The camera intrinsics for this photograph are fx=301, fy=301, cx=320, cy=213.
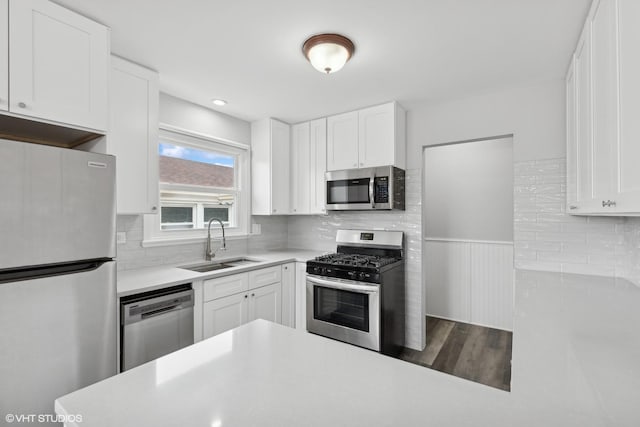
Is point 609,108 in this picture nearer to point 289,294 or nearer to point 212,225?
point 289,294

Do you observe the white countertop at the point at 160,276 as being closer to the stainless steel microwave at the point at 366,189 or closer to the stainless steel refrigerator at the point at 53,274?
the stainless steel refrigerator at the point at 53,274

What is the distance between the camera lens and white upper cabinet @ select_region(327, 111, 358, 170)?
10.1 ft

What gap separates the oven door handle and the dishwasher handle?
3.70 ft

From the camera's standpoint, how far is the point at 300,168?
351cm

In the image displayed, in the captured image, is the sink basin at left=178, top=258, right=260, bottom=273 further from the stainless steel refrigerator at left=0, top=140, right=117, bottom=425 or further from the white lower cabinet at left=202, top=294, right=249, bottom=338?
the stainless steel refrigerator at left=0, top=140, right=117, bottom=425

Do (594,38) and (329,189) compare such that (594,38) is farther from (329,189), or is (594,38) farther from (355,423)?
(329,189)

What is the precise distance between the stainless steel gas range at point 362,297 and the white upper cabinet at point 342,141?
84 centimetres

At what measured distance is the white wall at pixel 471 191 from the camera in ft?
11.8

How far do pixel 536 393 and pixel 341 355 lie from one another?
1.63ft

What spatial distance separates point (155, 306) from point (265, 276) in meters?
1.06

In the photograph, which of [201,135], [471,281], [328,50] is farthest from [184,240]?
[471,281]

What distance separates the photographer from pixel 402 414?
0.65 meters

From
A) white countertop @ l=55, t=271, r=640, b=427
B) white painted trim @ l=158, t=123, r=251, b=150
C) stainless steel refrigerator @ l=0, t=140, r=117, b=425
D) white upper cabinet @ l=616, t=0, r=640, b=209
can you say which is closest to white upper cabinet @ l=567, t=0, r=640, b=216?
white upper cabinet @ l=616, t=0, r=640, b=209

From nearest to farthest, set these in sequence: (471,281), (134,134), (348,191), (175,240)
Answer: (134,134)
(175,240)
(348,191)
(471,281)
